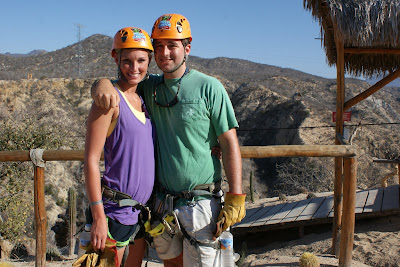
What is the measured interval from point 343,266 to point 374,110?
2494 cm

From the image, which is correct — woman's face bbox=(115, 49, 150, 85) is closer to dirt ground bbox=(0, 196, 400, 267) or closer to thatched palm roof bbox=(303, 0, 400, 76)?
dirt ground bbox=(0, 196, 400, 267)

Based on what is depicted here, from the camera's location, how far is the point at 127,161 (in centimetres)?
206

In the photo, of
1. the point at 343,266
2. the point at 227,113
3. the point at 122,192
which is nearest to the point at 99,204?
the point at 122,192

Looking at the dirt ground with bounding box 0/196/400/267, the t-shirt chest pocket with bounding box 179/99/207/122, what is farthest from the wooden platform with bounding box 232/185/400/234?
the t-shirt chest pocket with bounding box 179/99/207/122

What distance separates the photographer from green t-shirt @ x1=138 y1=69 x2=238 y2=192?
215cm

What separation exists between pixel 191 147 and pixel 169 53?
1.72 ft

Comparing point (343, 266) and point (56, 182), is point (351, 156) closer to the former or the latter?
point (343, 266)

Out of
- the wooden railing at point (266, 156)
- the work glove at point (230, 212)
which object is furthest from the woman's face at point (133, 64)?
the wooden railing at point (266, 156)

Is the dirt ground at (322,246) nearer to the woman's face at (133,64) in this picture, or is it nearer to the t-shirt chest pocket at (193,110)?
the t-shirt chest pocket at (193,110)

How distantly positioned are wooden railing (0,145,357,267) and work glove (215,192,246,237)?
1.08 metres

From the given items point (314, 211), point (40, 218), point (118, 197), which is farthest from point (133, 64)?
point (314, 211)

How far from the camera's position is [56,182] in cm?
1479

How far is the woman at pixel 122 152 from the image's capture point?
1.99 m

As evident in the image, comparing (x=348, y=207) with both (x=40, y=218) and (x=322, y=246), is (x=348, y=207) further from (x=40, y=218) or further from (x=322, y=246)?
(x=40, y=218)
